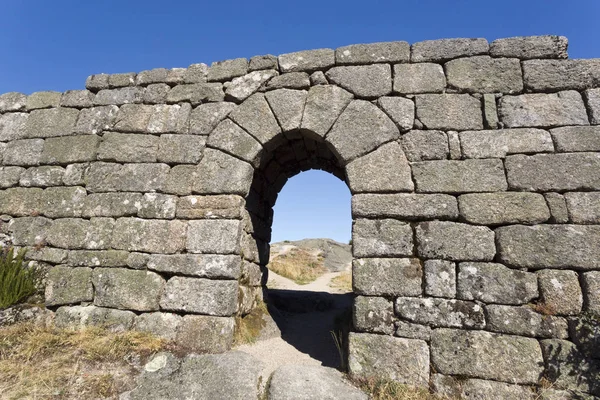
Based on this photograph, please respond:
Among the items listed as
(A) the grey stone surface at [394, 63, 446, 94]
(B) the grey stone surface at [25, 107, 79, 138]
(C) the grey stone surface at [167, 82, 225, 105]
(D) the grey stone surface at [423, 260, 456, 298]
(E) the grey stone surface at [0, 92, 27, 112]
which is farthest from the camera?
(E) the grey stone surface at [0, 92, 27, 112]

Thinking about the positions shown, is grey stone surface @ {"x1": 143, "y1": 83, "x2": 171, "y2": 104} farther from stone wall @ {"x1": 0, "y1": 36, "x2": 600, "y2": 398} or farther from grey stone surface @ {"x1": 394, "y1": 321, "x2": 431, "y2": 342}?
grey stone surface @ {"x1": 394, "y1": 321, "x2": 431, "y2": 342}

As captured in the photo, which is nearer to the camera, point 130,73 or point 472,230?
point 472,230

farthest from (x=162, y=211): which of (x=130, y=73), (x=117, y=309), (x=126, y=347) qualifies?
(x=130, y=73)

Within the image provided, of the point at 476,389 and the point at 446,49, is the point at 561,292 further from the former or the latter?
the point at 446,49

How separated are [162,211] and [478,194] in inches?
150

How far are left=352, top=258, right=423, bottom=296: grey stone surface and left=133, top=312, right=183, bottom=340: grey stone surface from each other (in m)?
2.18

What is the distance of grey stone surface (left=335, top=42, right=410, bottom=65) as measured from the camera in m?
4.37

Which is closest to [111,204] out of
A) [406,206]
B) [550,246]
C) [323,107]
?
[323,107]

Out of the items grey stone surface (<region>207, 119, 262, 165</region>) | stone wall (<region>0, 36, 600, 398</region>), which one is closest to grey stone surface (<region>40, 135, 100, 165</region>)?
stone wall (<region>0, 36, 600, 398</region>)

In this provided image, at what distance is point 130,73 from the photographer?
515cm

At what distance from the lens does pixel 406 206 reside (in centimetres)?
382

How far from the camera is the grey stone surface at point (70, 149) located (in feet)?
16.0

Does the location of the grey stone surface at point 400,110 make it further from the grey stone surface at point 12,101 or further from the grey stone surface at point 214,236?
the grey stone surface at point 12,101

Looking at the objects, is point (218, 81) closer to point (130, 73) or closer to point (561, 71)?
point (130, 73)
